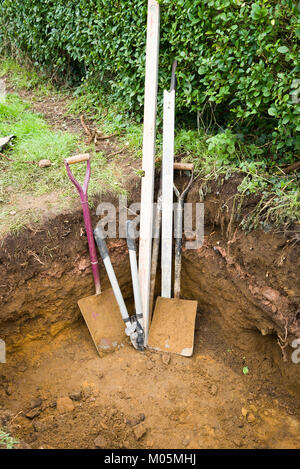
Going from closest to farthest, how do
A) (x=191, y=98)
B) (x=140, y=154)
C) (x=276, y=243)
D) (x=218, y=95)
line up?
(x=276, y=243) → (x=218, y=95) → (x=191, y=98) → (x=140, y=154)

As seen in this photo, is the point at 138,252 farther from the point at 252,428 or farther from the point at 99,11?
the point at 99,11

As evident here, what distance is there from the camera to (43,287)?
3650 millimetres

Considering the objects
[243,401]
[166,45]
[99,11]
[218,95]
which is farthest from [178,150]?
[243,401]

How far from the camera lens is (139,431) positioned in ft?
10.0

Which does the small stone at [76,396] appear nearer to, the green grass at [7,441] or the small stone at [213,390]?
the green grass at [7,441]


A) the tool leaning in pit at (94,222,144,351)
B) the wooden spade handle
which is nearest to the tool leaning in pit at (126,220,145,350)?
the tool leaning in pit at (94,222,144,351)

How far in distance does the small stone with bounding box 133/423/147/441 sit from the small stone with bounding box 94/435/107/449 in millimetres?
239

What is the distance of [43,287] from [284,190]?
7.64 ft

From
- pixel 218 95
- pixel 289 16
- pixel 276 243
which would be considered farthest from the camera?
pixel 218 95

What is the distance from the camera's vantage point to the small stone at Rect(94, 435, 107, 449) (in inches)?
116

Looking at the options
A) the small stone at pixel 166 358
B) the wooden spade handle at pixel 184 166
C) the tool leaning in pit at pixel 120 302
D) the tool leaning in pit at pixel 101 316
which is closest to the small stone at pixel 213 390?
the small stone at pixel 166 358

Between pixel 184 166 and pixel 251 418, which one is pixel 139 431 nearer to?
pixel 251 418

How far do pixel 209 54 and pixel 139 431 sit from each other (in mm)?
3266

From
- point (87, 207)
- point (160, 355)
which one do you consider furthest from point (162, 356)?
point (87, 207)
